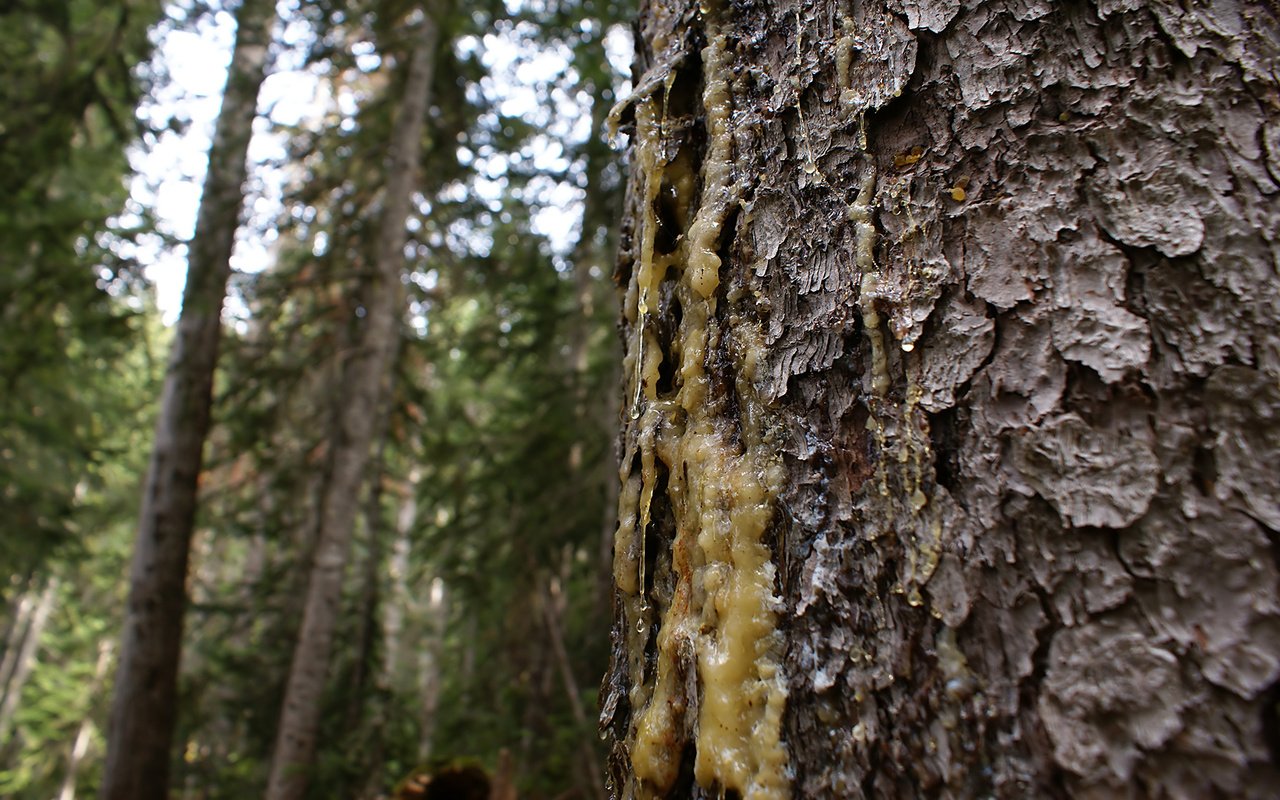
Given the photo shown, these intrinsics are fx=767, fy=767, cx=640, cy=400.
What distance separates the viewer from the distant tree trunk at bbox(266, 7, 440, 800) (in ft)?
19.1

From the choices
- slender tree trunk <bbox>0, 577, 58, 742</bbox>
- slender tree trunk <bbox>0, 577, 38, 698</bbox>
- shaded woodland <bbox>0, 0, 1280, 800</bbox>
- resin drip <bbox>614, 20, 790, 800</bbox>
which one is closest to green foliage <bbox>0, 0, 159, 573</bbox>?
resin drip <bbox>614, 20, 790, 800</bbox>

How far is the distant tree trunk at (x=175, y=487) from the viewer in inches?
238

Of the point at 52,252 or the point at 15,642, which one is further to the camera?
the point at 15,642

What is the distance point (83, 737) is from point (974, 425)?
76.3 ft

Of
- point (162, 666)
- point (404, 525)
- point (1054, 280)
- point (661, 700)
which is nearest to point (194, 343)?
point (162, 666)

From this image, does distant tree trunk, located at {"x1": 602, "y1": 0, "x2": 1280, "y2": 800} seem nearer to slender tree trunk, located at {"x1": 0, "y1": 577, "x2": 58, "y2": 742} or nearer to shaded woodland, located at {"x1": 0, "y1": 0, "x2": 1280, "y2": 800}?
shaded woodland, located at {"x1": 0, "y1": 0, "x2": 1280, "y2": 800}

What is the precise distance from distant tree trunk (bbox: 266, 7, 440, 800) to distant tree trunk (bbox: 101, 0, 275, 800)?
98cm

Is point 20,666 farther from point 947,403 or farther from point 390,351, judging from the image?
point 947,403

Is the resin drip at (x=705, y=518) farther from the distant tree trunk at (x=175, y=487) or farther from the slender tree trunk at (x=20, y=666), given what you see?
the slender tree trunk at (x=20, y=666)

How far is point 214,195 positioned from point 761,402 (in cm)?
749

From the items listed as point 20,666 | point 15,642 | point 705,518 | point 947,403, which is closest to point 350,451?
point 705,518

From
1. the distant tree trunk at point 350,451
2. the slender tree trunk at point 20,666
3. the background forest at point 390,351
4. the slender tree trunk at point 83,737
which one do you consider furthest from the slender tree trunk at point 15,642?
the distant tree trunk at point 350,451

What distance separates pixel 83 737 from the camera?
18.1 metres

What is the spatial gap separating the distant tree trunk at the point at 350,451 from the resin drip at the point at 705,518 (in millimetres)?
5488
